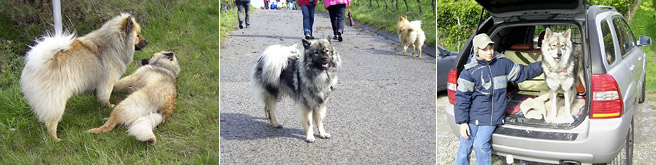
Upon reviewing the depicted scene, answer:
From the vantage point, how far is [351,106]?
2.49 m

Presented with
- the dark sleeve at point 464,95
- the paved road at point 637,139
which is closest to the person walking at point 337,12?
the dark sleeve at point 464,95

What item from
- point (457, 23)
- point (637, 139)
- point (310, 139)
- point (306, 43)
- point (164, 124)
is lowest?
point (637, 139)

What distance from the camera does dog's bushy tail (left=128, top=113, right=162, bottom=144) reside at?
374 centimetres

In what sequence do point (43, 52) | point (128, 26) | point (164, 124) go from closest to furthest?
point (43, 52), point (164, 124), point (128, 26)

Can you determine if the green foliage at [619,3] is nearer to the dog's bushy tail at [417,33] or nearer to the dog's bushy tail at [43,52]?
the dog's bushy tail at [417,33]

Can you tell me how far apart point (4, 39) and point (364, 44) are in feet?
23.3

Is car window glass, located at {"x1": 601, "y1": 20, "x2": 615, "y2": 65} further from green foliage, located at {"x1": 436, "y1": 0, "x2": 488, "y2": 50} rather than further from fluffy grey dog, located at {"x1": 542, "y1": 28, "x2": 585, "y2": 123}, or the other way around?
green foliage, located at {"x1": 436, "y1": 0, "x2": 488, "y2": 50}

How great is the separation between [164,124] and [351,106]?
234 cm

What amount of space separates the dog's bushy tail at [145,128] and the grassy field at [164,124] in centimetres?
9

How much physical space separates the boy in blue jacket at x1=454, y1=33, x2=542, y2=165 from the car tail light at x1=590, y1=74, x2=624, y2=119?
0.33m

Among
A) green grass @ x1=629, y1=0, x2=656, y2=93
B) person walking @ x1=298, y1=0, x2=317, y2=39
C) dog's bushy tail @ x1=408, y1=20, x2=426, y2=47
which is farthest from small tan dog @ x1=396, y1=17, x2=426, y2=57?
green grass @ x1=629, y1=0, x2=656, y2=93

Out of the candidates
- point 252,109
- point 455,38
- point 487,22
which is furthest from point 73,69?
point 455,38

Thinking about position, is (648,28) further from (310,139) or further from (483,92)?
(310,139)

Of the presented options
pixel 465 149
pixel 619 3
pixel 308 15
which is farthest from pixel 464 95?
pixel 619 3
